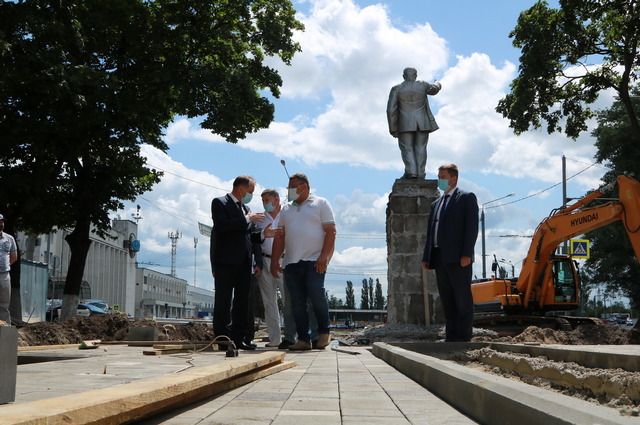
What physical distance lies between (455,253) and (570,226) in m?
10.2

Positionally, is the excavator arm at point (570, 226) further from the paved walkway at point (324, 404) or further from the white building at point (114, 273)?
the white building at point (114, 273)

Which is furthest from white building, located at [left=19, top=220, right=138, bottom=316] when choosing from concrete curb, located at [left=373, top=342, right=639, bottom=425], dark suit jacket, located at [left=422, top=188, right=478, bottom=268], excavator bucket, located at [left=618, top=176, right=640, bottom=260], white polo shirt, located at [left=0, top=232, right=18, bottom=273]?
concrete curb, located at [left=373, top=342, right=639, bottom=425]

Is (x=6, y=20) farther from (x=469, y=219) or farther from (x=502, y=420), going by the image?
(x=502, y=420)

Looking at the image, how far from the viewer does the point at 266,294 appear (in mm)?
9133

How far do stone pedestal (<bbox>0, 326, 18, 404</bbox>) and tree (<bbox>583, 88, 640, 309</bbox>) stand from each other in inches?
1426

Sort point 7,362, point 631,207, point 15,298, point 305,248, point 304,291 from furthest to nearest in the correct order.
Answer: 1. point 15,298
2. point 631,207
3. point 304,291
4. point 305,248
5. point 7,362

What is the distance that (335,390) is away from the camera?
4.17 meters

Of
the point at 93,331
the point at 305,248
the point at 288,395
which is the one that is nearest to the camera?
the point at 288,395

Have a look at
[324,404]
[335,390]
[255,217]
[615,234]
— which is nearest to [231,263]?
[255,217]

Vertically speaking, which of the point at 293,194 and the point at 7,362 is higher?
the point at 293,194

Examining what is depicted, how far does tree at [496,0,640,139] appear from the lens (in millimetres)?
19531

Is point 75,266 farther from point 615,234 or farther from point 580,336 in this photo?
point 615,234

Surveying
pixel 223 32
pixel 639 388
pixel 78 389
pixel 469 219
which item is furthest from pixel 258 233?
pixel 223 32

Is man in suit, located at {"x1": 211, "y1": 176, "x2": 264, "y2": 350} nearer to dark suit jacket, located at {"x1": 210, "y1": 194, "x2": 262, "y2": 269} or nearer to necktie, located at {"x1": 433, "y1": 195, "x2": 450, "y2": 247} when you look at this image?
dark suit jacket, located at {"x1": 210, "y1": 194, "x2": 262, "y2": 269}
